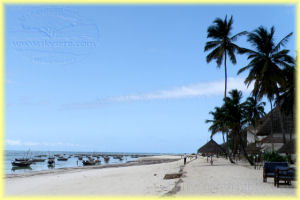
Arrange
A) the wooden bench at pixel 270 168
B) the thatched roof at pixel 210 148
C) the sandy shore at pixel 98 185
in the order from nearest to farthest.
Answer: the wooden bench at pixel 270 168 < the sandy shore at pixel 98 185 < the thatched roof at pixel 210 148

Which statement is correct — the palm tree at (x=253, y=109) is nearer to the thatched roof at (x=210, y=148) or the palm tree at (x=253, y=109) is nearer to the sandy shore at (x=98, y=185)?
the thatched roof at (x=210, y=148)

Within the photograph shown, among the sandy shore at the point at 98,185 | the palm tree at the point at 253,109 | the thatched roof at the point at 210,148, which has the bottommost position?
the sandy shore at the point at 98,185

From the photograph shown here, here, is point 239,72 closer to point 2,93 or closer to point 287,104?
point 287,104

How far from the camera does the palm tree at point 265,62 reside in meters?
25.1

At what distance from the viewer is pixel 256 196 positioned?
30.4 feet

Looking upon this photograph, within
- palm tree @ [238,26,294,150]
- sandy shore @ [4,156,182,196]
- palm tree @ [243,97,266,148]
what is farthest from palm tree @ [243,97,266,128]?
sandy shore @ [4,156,182,196]

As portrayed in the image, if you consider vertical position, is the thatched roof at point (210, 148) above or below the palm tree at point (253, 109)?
below

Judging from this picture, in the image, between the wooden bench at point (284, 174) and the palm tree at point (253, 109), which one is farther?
the palm tree at point (253, 109)

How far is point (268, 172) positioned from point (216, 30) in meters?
22.4

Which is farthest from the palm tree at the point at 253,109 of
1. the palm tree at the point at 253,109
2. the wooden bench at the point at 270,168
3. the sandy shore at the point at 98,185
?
the wooden bench at the point at 270,168

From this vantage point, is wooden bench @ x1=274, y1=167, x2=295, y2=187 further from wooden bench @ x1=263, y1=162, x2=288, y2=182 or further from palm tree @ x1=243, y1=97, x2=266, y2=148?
palm tree @ x1=243, y1=97, x2=266, y2=148

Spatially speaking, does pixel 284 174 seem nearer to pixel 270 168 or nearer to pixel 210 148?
pixel 270 168

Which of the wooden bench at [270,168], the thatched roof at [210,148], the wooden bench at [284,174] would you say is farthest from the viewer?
the thatched roof at [210,148]

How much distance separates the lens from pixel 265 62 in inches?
997
